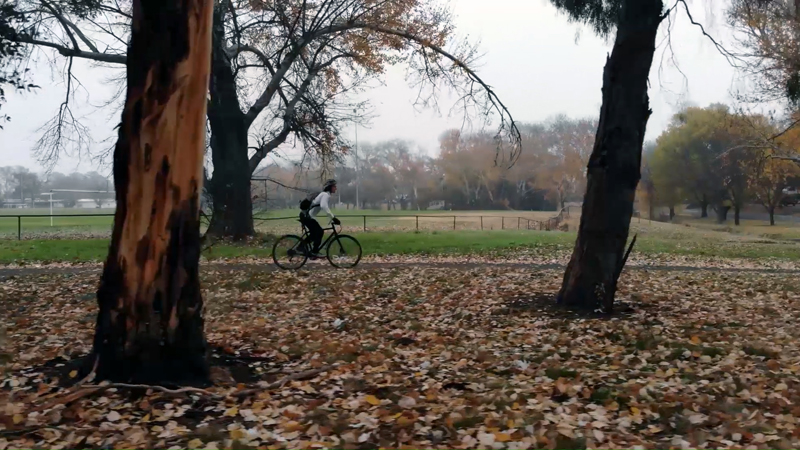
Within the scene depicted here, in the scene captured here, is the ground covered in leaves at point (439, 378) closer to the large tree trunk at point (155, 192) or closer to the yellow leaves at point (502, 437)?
the yellow leaves at point (502, 437)

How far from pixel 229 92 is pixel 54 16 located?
14.5ft

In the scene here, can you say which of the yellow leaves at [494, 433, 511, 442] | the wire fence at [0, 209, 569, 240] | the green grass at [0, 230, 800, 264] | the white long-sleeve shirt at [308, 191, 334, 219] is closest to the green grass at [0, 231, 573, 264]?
the green grass at [0, 230, 800, 264]

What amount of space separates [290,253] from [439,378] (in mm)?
7550

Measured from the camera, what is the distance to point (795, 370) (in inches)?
207

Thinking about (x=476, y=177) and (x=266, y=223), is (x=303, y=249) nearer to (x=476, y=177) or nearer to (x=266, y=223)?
(x=266, y=223)

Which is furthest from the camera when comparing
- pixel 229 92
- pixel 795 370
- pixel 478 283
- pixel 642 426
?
pixel 229 92

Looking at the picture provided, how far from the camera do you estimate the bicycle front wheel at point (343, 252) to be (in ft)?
41.3

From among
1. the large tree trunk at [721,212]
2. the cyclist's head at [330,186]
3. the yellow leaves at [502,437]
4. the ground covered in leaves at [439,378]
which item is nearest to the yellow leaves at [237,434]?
the ground covered in leaves at [439,378]

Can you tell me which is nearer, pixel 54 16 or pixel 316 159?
pixel 54 16

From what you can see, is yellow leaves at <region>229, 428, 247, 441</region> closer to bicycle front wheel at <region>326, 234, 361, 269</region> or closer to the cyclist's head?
the cyclist's head

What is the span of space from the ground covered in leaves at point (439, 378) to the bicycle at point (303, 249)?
119 inches

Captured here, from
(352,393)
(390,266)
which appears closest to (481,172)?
→ (390,266)

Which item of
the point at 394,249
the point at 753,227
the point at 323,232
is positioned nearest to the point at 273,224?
the point at 394,249

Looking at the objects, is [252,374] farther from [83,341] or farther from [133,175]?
[83,341]
